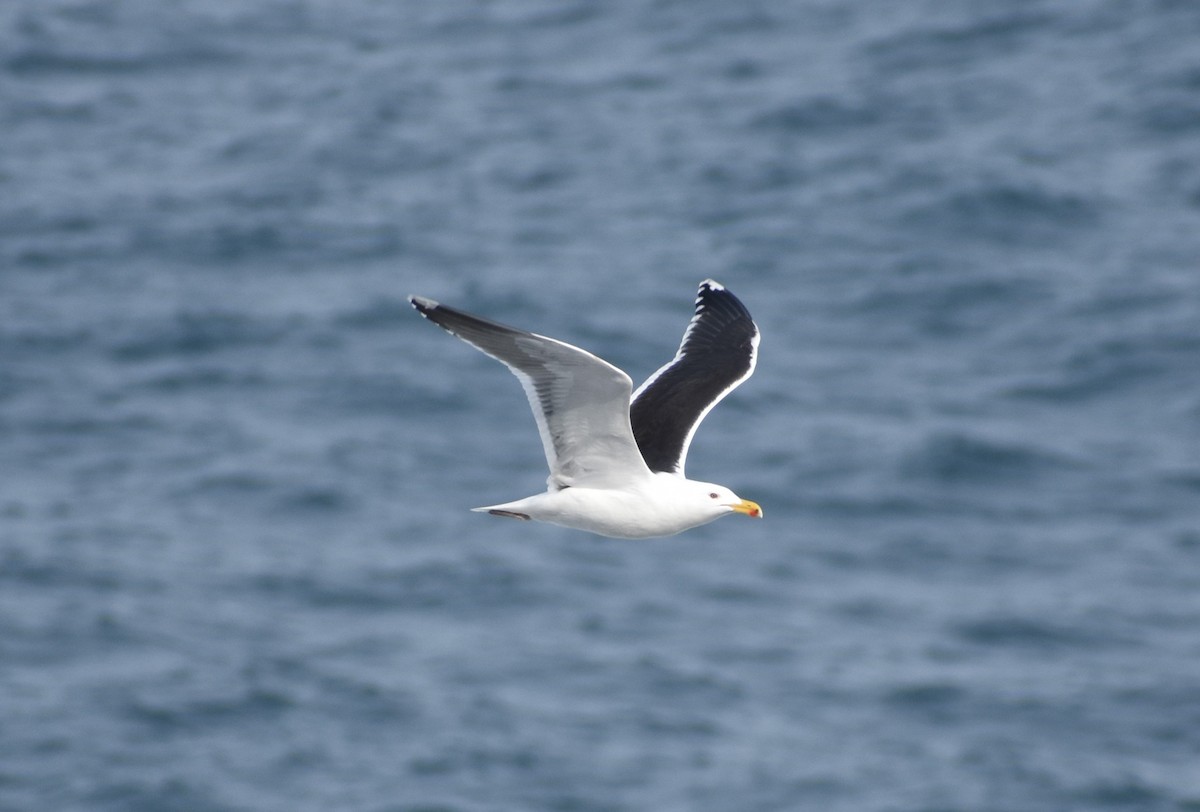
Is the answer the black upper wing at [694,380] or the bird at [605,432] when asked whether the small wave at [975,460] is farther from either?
the bird at [605,432]

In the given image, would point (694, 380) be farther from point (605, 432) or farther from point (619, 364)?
point (619, 364)

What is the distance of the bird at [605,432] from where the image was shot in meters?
12.3

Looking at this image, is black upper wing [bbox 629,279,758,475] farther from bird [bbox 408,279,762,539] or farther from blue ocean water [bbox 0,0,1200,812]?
blue ocean water [bbox 0,0,1200,812]

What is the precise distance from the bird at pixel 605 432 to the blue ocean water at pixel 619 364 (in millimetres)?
14487

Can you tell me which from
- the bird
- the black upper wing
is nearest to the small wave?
the black upper wing

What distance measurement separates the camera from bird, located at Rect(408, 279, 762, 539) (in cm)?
1231

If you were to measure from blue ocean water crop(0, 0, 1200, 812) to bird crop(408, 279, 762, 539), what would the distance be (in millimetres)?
14487

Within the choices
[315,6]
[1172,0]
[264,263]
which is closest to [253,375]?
[264,263]

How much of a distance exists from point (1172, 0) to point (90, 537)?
29668 millimetres

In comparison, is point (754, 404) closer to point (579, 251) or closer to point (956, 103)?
point (579, 251)

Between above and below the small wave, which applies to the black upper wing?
below

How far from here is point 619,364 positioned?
114ft

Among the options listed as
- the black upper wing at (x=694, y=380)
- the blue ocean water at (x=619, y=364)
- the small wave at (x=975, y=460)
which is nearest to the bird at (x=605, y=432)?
the black upper wing at (x=694, y=380)

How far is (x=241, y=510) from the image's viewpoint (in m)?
34.1
